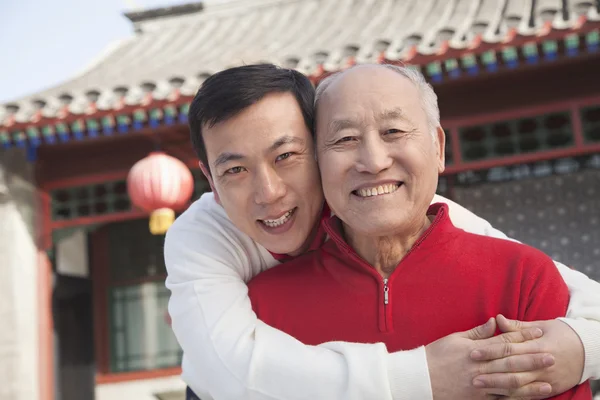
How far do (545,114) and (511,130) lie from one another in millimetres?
265

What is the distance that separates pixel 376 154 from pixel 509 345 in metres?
0.48

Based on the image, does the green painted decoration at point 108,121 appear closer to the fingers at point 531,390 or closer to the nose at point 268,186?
Result: the nose at point 268,186

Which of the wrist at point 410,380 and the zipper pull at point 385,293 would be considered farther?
the zipper pull at point 385,293

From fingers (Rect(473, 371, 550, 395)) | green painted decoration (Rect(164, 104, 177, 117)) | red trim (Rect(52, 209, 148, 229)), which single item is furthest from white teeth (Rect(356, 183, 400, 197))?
red trim (Rect(52, 209, 148, 229))

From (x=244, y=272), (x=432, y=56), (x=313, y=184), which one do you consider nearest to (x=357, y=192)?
(x=313, y=184)

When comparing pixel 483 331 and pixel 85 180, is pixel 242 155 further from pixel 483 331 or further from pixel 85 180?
pixel 85 180

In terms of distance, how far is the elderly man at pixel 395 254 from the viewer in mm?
1601

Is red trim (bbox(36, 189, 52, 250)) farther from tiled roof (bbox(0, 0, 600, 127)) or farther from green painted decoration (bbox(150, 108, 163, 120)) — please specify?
green painted decoration (bbox(150, 108, 163, 120))

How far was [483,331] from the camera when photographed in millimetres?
1504

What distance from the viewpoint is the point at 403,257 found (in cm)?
172

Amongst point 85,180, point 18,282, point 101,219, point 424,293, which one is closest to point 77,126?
point 85,180

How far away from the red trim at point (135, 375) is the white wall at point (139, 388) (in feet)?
0.10

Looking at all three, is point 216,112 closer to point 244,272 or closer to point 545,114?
point 244,272

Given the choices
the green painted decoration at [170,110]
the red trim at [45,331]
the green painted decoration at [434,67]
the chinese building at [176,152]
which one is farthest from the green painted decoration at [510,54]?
the red trim at [45,331]
